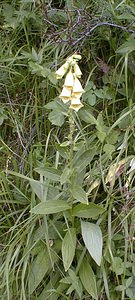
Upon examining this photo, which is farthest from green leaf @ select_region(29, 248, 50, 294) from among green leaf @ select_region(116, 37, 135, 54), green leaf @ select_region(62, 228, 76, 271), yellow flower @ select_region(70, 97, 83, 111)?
green leaf @ select_region(116, 37, 135, 54)

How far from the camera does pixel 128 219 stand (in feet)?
5.41

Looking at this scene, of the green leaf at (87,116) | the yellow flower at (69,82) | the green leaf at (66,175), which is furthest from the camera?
the green leaf at (87,116)

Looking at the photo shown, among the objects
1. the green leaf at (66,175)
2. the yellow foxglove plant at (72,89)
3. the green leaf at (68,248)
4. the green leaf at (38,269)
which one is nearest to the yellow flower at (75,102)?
the yellow foxglove plant at (72,89)

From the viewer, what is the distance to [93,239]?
1.54 metres

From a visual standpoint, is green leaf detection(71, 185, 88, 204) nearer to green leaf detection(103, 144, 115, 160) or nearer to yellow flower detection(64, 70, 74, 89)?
green leaf detection(103, 144, 115, 160)

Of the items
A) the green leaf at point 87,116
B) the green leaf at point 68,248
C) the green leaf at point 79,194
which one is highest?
the green leaf at point 87,116

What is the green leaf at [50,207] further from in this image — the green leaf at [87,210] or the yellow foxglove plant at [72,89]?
the yellow foxglove plant at [72,89]

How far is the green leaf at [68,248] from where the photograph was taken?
1.51m

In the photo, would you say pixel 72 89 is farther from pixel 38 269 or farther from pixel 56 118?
pixel 38 269

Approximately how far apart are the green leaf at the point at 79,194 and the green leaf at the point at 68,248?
133 mm

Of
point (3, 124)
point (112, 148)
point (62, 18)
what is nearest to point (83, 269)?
point (112, 148)

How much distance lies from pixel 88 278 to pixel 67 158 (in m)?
0.40

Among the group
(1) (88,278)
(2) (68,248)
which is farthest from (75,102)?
(1) (88,278)

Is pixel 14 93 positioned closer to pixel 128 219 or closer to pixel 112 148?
pixel 112 148
